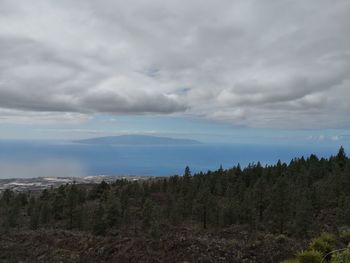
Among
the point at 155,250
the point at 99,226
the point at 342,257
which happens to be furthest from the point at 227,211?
the point at 342,257

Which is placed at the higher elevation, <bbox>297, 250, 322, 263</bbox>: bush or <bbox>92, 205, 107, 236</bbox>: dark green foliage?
<bbox>297, 250, 322, 263</bbox>: bush

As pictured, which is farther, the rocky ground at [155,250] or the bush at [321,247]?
the rocky ground at [155,250]

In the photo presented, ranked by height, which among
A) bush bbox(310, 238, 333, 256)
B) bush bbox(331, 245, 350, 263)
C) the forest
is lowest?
the forest

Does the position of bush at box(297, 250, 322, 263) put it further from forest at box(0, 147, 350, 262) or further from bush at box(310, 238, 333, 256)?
forest at box(0, 147, 350, 262)

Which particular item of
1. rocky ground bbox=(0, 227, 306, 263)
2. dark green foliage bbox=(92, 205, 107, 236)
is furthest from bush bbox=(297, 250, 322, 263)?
dark green foliage bbox=(92, 205, 107, 236)

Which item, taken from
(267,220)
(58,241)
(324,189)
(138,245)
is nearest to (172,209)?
(267,220)

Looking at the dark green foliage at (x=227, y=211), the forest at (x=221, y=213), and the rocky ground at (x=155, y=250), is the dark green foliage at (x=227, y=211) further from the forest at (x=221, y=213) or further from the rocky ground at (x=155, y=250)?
the rocky ground at (x=155, y=250)

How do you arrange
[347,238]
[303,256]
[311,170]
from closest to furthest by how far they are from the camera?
[303,256], [347,238], [311,170]

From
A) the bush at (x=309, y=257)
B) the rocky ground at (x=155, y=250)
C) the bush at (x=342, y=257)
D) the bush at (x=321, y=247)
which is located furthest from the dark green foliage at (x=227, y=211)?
the bush at (x=342, y=257)

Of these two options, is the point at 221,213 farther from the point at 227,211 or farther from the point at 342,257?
the point at 342,257

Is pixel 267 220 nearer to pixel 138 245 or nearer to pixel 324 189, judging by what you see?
pixel 324 189

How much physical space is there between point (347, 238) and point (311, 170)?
2916 inches

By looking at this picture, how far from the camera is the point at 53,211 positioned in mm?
69750

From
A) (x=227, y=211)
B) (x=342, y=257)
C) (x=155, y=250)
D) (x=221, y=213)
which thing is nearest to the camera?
(x=342, y=257)
